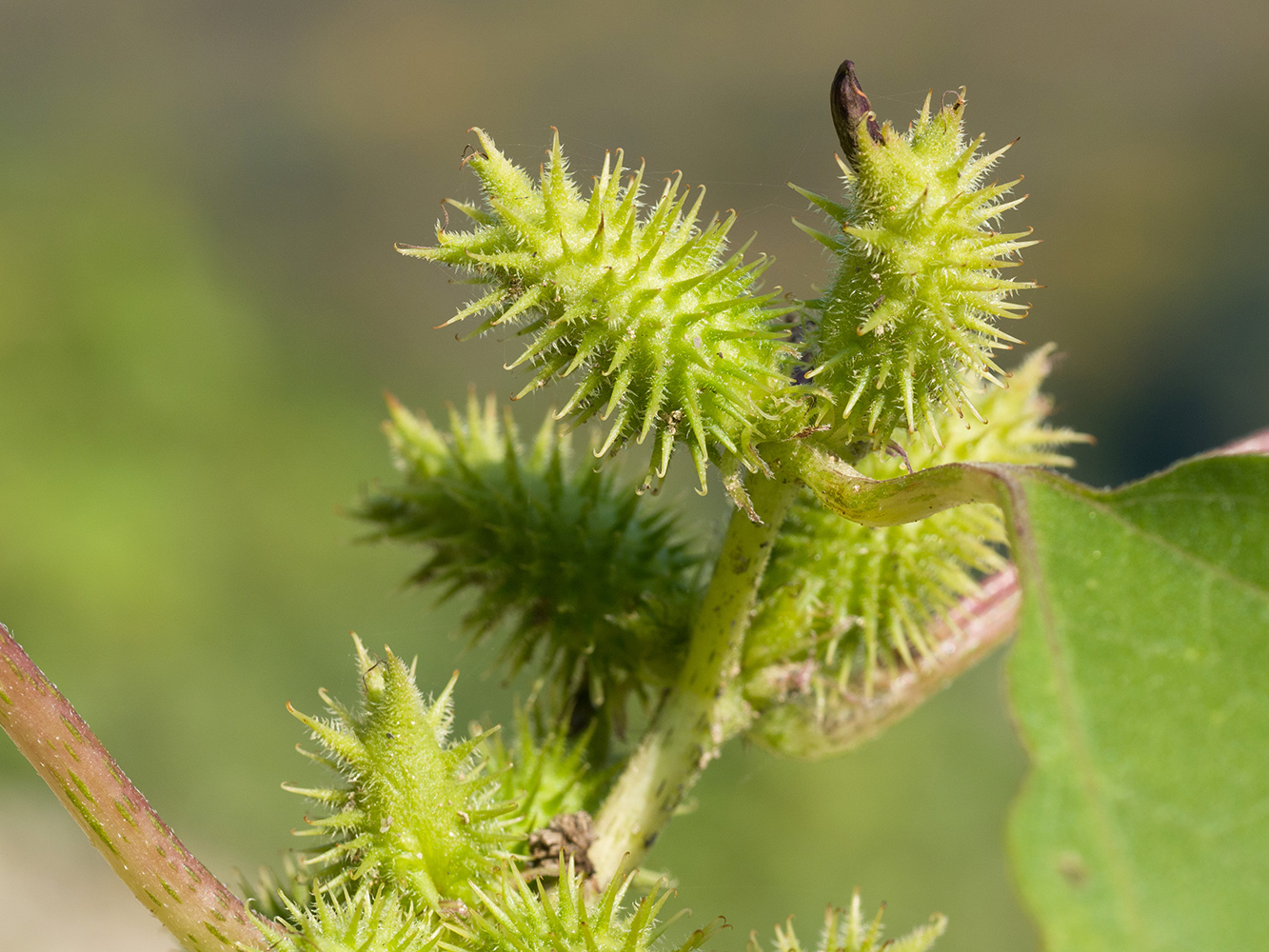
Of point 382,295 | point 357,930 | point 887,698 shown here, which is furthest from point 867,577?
point 382,295

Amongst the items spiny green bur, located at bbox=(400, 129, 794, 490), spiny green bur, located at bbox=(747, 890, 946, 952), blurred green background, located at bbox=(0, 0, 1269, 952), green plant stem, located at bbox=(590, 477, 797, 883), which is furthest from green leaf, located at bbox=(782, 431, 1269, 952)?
Answer: blurred green background, located at bbox=(0, 0, 1269, 952)

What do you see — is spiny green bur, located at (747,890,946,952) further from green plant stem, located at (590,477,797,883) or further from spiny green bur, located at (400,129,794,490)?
spiny green bur, located at (400,129,794,490)

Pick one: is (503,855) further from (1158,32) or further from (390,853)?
(1158,32)

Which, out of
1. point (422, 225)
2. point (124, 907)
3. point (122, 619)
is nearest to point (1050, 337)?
point (422, 225)

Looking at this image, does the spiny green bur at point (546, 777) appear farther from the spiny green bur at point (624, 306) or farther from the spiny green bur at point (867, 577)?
the spiny green bur at point (624, 306)

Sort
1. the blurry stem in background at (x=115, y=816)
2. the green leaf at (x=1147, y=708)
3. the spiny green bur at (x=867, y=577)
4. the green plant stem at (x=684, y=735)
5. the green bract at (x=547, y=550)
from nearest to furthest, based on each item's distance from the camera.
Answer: the green leaf at (x=1147, y=708) < the blurry stem in background at (x=115, y=816) < the green plant stem at (x=684, y=735) < the spiny green bur at (x=867, y=577) < the green bract at (x=547, y=550)

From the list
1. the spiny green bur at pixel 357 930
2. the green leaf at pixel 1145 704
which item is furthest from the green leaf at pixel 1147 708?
the spiny green bur at pixel 357 930

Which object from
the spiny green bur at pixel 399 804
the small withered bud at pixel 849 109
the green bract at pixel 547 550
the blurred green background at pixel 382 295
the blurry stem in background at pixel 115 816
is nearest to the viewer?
the blurry stem in background at pixel 115 816

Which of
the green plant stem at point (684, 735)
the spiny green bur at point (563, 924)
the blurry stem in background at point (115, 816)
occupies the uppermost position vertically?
the green plant stem at point (684, 735)
